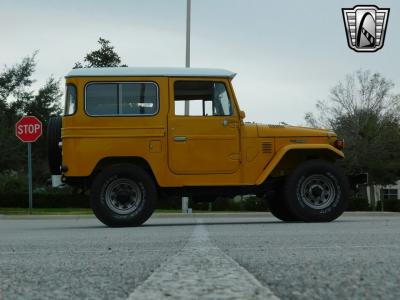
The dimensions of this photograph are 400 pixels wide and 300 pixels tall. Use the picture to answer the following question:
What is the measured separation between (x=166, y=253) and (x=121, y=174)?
16.7 feet

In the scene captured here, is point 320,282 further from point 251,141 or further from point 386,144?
point 386,144

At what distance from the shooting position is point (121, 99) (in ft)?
31.9

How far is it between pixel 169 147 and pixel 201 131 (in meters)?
0.51

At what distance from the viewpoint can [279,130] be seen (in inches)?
396

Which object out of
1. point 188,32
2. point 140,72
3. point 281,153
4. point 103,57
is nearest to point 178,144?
point 140,72

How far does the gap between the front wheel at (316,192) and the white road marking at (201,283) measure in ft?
20.6

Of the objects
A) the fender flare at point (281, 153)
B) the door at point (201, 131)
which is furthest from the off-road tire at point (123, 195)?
the fender flare at point (281, 153)

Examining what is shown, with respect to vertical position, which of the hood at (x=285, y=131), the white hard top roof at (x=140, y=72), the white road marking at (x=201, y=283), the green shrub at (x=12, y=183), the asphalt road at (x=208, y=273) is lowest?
the asphalt road at (x=208, y=273)

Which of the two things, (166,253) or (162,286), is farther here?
(166,253)

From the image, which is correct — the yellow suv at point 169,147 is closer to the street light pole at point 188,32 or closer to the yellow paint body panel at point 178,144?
the yellow paint body panel at point 178,144

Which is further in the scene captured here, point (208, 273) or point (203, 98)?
point (203, 98)

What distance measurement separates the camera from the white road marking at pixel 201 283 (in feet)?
7.37

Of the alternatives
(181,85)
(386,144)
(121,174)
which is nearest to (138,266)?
(121,174)

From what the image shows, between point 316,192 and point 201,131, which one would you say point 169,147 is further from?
point 316,192
